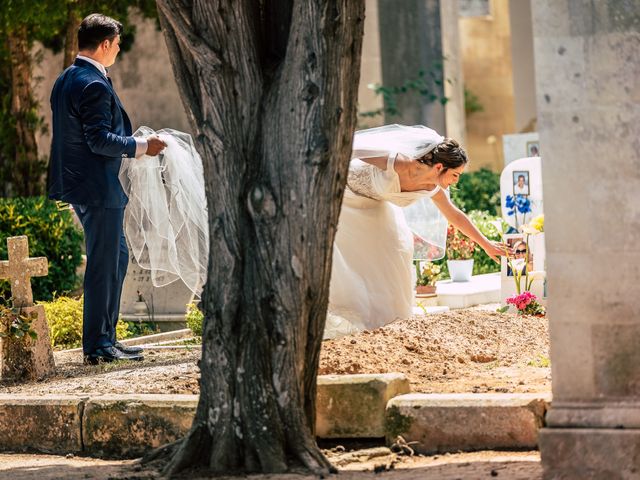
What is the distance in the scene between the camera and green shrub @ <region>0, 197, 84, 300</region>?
12.5m

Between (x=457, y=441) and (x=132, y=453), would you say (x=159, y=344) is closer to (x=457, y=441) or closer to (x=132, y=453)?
(x=132, y=453)

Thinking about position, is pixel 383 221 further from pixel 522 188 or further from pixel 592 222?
pixel 592 222

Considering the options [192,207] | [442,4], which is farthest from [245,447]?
[442,4]

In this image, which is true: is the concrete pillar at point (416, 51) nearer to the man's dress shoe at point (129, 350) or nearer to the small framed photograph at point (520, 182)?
the small framed photograph at point (520, 182)

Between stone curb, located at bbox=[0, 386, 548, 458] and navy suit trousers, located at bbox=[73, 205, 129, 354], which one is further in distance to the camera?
navy suit trousers, located at bbox=[73, 205, 129, 354]

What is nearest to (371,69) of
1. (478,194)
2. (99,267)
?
(478,194)

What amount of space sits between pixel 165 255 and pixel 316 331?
3131mm

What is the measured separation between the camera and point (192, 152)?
8.80 metres

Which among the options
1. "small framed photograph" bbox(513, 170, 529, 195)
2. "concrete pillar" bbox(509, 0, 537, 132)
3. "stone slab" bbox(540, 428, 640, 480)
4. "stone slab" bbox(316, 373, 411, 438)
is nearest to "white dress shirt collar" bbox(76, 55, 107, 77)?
"stone slab" bbox(316, 373, 411, 438)

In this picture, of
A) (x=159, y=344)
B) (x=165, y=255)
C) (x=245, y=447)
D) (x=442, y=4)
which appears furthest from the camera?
(x=442, y=4)

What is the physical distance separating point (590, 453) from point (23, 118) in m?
12.2

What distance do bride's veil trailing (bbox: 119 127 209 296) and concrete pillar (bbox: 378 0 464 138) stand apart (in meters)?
9.64

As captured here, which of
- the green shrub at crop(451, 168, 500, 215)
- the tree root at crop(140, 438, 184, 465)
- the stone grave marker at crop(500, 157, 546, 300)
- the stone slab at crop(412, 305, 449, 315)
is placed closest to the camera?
the tree root at crop(140, 438, 184, 465)

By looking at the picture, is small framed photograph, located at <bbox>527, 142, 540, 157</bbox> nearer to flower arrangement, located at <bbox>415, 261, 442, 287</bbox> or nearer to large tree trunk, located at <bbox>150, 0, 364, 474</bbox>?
flower arrangement, located at <bbox>415, 261, 442, 287</bbox>
